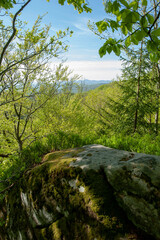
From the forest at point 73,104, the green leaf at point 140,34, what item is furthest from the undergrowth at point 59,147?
the green leaf at point 140,34

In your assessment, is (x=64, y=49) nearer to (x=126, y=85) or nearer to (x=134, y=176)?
(x=126, y=85)

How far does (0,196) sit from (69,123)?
24.2 feet

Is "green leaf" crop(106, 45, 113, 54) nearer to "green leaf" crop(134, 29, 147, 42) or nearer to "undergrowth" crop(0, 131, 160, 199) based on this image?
"green leaf" crop(134, 29, 147, 42)

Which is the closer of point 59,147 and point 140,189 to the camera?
point 140,189

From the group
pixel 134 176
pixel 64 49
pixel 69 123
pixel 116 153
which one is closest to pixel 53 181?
pixel 116 153

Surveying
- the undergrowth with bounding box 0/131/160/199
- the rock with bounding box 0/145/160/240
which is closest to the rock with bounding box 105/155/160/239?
the rock with bounding box 0/145/160/240

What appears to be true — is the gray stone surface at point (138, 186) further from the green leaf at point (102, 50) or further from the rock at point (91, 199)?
the green leaf at point (102, 50)

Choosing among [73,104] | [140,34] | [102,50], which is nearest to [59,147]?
[102,50]

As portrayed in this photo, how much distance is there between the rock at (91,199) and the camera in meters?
2.07

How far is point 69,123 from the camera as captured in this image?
36.8 feet

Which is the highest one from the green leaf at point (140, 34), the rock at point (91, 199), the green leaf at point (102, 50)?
the green leaf at point (140, 34)

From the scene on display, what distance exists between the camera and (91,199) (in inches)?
95.0

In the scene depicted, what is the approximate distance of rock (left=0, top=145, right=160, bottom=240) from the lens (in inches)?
81.5

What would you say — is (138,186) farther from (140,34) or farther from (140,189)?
(140,34)
